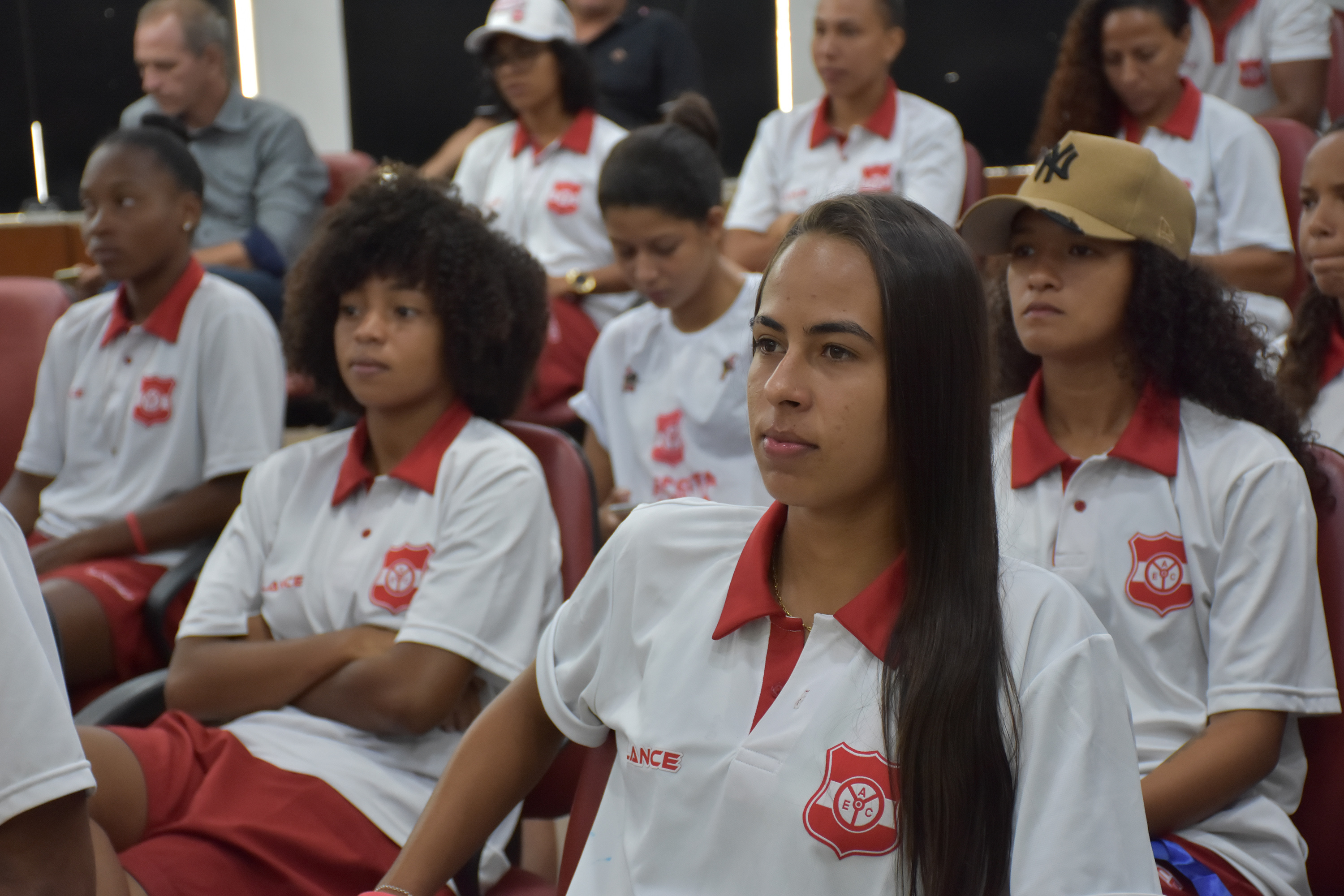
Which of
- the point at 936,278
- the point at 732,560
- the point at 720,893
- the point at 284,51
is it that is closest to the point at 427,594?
the point at 732,560

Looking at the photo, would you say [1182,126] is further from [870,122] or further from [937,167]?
[870,122]

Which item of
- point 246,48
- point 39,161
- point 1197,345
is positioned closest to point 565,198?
point 1197,345

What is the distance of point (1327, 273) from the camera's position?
6.48 feet

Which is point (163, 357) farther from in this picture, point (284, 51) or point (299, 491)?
point (284, 51)

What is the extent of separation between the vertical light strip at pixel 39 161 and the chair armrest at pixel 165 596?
14.1 feet

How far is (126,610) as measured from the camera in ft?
7.61

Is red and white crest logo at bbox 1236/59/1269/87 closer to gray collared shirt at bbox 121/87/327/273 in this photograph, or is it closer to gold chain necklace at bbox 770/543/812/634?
gray collared shirt at bbox 121/87/327/273

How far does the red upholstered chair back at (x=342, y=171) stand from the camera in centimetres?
430

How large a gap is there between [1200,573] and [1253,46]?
275cm

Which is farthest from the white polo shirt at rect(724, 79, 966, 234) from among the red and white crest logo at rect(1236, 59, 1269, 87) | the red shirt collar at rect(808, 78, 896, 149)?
the red and white crest logo at rect(1236, 59, 1269, 87)

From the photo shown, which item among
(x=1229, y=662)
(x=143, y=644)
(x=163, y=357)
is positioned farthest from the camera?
(x=163, y=357)

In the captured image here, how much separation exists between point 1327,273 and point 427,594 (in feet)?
4.68

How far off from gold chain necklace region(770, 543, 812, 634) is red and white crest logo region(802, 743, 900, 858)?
14cm

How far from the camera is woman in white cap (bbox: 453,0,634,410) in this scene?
12.0 ft
